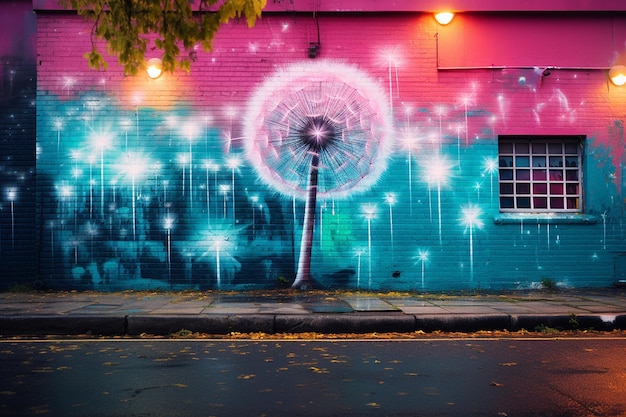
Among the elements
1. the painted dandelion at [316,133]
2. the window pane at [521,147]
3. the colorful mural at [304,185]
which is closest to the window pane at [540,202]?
the colorful mural at [304,185]

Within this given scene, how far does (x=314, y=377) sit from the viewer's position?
5164 millimetres

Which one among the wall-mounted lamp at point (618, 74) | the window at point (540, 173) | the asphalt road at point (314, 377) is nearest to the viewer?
the asphalt road at point (314, 377)

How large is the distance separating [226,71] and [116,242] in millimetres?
3797

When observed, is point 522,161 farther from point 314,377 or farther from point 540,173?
point 314,377

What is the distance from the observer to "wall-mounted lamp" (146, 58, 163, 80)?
1096cm

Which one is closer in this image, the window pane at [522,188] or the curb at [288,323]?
the curb at [288,323]

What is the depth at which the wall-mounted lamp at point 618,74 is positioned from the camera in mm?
11328

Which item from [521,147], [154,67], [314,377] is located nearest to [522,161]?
[521,147]

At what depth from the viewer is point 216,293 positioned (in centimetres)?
1058

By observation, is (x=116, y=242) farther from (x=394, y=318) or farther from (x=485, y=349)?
(x=485, y=349)

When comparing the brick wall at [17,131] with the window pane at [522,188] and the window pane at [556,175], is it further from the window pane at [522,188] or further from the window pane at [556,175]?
the window pane at [556,175]

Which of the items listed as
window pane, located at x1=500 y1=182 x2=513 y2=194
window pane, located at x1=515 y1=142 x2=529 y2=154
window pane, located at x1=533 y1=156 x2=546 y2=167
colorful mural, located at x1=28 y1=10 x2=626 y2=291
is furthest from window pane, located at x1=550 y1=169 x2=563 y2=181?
window pane, located at x1=500 y1=182 x2=513 y2=194

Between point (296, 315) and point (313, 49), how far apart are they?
18.2 feet

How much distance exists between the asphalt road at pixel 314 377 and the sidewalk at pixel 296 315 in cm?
66
